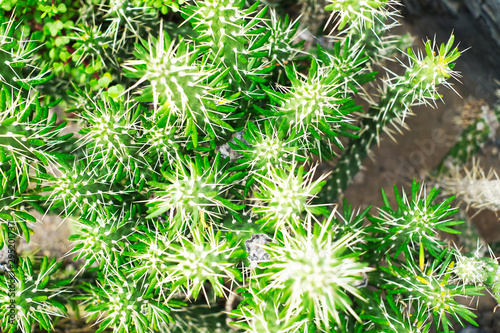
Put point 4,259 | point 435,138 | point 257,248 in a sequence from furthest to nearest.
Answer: point 435,138 → point 4,259 → point 257,248

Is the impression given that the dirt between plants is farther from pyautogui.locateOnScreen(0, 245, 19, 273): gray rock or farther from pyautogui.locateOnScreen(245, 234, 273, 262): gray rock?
pyautogui.locateOnScreen(0, 245, 19, 273): gray rock

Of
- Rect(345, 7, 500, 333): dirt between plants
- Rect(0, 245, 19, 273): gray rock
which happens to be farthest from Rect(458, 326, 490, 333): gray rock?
Rect(0, 245, 19, 273): gray rock

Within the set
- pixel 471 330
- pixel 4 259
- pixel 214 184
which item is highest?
pixel 471 330

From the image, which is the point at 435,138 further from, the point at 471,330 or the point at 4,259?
the point at 4,259

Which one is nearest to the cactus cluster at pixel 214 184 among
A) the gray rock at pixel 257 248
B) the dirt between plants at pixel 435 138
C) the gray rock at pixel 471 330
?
the gray rock at pixel 257 248

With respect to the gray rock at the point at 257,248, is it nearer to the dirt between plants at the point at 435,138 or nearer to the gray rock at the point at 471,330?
the dirt between plants at the point at 435,138

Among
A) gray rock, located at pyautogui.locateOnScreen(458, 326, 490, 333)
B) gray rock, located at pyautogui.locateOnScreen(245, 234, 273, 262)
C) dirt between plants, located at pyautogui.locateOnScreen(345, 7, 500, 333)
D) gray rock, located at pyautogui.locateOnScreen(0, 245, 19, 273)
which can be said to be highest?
dirt between plants, located at pyautogui.locateOnScreen(345, 7, 500, 333)

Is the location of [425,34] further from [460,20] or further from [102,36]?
[102,36]

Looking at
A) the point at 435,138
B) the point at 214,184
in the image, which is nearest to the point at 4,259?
the point at 214,184

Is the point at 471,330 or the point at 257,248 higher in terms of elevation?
the point at 471,330

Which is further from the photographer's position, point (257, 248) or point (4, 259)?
point (4, 259)

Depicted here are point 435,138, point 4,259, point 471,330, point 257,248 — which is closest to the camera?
point 257,248
